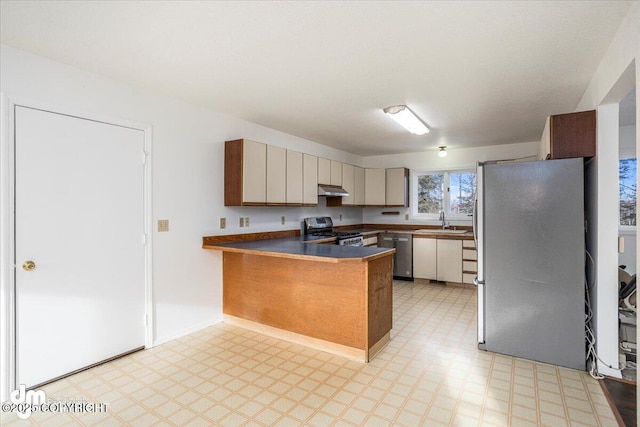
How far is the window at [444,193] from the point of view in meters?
5.73

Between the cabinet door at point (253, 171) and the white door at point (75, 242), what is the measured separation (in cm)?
98

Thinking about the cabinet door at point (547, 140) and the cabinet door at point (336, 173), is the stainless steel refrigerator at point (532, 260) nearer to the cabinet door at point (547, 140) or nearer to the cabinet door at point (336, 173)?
the cabinet door at point (547, 140)

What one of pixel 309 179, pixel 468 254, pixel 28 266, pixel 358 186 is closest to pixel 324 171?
pixel 309 179

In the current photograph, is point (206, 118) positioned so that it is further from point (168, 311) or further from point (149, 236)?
point (168, 311)

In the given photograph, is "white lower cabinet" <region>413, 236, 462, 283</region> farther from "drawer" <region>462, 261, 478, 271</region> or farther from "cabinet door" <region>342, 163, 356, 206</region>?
"cabinet door" <region>342, 163, 356, 206</region>

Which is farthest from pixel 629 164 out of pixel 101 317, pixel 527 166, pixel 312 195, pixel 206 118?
pixel 101 317

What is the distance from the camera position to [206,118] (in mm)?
3432

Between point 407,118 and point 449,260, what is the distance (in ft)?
8.69

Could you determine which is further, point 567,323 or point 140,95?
point 140,95

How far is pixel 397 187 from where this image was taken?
5.89m

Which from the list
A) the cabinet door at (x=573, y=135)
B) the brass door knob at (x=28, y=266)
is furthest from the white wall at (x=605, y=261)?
the brass door knob at (x=28, y=266)

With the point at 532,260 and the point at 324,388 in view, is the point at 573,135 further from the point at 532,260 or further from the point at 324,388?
the point at 324,388

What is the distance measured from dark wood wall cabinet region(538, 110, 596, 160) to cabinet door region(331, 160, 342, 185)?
2891mm

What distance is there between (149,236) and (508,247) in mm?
3148
